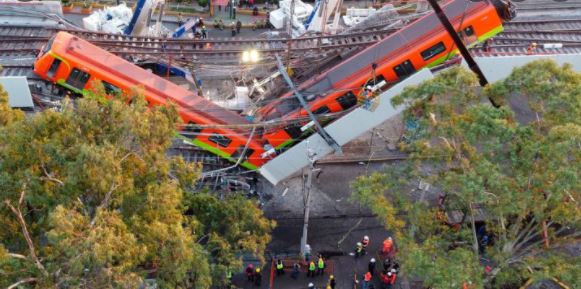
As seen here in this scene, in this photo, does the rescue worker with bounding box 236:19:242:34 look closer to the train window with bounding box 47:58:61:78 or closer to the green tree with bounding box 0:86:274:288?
the train window with bounding box 47:58:61:78

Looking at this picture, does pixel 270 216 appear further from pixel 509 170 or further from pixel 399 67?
pixel 509 170

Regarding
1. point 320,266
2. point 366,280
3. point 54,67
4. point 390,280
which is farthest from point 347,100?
point 54,67

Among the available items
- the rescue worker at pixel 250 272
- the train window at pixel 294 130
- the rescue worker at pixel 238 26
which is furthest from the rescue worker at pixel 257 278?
the rescue worker at pixel 238 26

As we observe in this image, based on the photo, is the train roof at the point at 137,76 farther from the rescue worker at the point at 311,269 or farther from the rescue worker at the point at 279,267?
the rescue worker at the point at 311,269

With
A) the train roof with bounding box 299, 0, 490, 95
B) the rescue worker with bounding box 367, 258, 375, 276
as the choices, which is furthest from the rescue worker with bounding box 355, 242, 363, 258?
the train roof with bounding box 299, 0, 490, 95

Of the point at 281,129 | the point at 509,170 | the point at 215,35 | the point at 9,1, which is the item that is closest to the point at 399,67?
the point at 281,129

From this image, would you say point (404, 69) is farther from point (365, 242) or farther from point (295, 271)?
point (295, 271)
